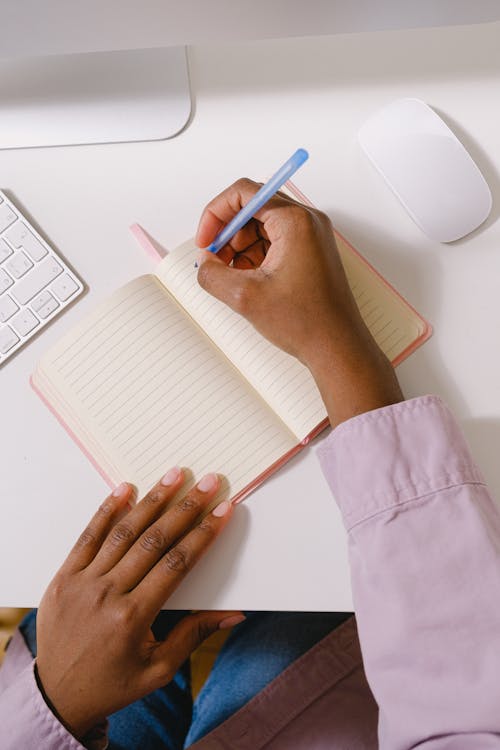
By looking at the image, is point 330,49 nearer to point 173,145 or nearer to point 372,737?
point 173,145

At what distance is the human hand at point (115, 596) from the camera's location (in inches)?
21.3

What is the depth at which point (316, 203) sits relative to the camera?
2.10ft

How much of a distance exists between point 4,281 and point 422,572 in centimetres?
44

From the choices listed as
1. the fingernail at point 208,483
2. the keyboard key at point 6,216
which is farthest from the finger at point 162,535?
the keyboard key at point 6,216

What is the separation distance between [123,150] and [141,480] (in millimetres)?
328

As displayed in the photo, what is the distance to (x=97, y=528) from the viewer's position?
1.82 ft

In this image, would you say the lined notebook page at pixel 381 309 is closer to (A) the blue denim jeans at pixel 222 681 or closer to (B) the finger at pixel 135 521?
(B) the finger at pixel 135 521

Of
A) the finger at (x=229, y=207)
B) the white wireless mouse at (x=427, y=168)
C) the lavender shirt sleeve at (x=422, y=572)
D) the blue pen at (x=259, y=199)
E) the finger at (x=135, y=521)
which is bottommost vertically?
the lavender shirt sleeve at (x=422, y=572)

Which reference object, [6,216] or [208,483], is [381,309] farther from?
[6,216]

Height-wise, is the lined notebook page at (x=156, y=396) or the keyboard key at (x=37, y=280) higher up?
the keyboard key at (x=37, y=280)

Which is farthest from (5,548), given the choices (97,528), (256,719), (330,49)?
(330,49)

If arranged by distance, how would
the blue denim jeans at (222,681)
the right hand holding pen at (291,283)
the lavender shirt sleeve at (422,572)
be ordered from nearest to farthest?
the lavender shirt sleeve at (422,572)
the right hand holding pen at (291,283)
the blue denim jeans at (222,681)

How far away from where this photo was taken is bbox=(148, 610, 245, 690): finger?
56 cm

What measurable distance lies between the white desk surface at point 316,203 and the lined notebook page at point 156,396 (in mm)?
→ 31
